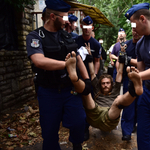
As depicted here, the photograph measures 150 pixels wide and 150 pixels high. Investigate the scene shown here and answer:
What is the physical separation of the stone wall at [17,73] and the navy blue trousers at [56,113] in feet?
8.69

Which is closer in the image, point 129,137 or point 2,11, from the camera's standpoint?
point 129,137

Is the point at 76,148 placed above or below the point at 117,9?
below

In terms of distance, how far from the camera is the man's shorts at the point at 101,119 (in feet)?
8.89

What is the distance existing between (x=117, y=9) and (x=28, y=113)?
59.7 feet

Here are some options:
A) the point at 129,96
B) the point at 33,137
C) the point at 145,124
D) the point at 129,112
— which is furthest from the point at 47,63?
the point at 129,112

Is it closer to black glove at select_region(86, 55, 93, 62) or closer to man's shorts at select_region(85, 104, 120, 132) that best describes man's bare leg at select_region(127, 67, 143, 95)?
man's shorts at select_region(85, 104, 120, 132)

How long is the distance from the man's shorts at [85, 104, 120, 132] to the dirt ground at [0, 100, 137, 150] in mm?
530

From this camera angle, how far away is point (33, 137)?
3.45 metres

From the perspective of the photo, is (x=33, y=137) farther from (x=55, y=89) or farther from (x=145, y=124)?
(x=145, y=124)

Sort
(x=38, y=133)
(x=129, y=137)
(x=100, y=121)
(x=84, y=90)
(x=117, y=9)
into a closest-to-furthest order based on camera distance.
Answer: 1. (x=84, y=90)
2. (x=100, y=121)
3. (x=129, y=137)
4. (x=38, y=133)
5. (x=117, y=9)

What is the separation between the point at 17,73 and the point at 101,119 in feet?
10.3

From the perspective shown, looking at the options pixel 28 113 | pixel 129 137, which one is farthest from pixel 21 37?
pixel 129 137

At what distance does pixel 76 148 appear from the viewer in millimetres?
2297

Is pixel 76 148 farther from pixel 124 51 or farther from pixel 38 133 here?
pixel 124 51
